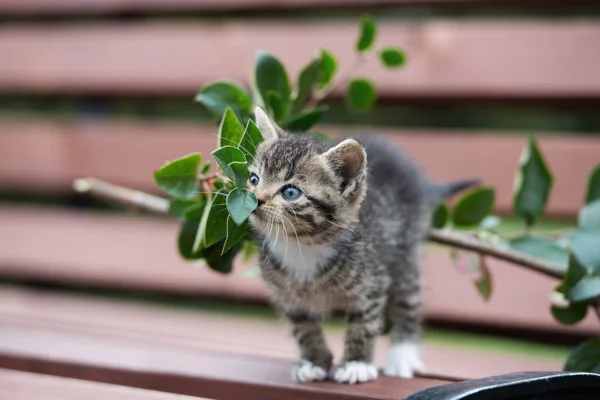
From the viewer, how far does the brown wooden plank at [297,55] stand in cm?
178

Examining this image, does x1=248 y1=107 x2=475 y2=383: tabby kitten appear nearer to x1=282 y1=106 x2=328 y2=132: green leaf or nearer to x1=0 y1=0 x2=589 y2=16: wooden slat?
x1=282 y1=106 x2=328 y2=132: green leaf

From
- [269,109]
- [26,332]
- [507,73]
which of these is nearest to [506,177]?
[507,73]

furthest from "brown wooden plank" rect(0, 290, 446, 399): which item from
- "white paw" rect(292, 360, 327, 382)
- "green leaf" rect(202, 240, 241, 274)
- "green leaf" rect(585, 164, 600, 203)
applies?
"green leaf" rect(585, 164, 600, 203)

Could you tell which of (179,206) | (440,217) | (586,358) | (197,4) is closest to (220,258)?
(179,206)

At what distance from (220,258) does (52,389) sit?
16.8 inches

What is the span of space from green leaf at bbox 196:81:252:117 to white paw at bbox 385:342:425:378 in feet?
1.62

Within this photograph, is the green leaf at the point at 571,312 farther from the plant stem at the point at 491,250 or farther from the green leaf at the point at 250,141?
the green leaf at the point at 250,141

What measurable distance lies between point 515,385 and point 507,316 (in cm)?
111

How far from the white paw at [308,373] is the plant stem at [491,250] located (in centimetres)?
39

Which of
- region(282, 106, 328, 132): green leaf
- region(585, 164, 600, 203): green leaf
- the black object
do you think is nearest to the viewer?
the black object

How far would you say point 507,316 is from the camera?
72.8 inches

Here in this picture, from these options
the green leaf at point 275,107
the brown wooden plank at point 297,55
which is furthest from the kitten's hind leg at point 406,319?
the brown wooden plank at point 297,55

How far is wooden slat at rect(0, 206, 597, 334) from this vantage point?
184cm

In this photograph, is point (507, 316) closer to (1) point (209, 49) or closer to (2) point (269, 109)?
(2) point (269, 109)
